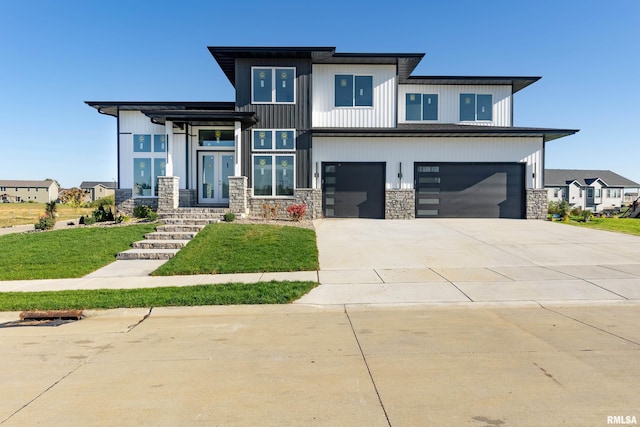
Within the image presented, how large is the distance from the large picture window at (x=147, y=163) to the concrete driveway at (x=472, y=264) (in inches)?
363

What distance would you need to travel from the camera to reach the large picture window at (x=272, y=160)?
755 inches

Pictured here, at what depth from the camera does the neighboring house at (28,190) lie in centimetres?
10825

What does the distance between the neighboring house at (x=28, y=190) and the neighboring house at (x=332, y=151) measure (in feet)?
364

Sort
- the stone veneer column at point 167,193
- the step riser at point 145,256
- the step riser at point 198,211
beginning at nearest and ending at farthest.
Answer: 1. the step riser at point 145,256
2. the step riser at point 198,211
3. the stone veneer column at point 167,193

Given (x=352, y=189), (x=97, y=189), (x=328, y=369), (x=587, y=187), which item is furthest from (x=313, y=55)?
(x=97, y=189)

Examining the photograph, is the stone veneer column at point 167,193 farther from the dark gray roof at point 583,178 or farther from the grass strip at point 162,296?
the dark gray roof at point 583,178

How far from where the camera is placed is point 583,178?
5925 centimetres

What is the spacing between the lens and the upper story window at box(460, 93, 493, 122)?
864 inches

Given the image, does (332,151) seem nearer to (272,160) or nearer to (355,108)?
(355,108)

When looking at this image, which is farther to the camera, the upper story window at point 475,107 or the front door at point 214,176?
the upper story window at point 475,107

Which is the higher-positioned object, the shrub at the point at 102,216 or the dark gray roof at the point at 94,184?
the dark gray roof at the point at 94,184

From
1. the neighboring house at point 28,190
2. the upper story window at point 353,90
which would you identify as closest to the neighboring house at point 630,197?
the upper story window at point 353,90

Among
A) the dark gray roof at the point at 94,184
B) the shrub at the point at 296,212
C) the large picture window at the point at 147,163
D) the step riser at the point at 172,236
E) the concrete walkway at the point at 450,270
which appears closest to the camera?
the concrete walkway at the point at 450,270

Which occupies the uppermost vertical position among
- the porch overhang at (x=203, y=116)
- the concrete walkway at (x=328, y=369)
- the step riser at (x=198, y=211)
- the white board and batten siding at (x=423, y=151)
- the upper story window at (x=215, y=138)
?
the porch overhang at (x=203, y=116)
